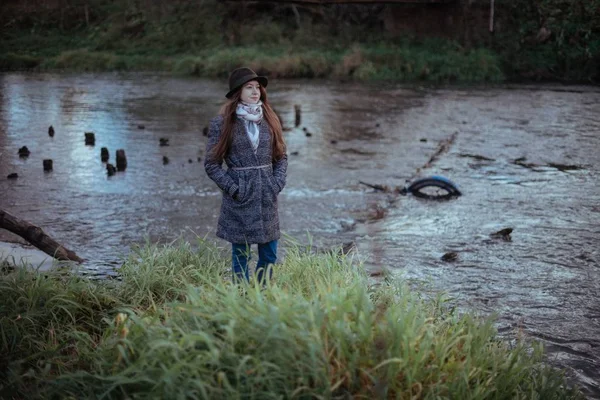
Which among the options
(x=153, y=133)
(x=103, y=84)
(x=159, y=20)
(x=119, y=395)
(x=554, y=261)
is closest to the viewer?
(x=119, y=395)

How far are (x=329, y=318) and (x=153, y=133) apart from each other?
13.1 metres

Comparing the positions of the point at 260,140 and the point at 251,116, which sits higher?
the point at 251,116

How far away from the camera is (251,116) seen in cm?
532

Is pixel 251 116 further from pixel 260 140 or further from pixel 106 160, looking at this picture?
pixel 106 160

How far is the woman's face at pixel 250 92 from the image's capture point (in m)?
5.29

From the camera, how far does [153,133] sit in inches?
645

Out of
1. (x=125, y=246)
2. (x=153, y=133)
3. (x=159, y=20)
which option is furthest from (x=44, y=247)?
(x=159, y=20)

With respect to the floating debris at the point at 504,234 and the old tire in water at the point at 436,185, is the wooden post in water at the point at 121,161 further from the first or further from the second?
the floating debris at the point at 504,234

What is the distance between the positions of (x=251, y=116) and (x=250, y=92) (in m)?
0.16

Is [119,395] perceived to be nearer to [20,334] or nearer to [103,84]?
[20,334]

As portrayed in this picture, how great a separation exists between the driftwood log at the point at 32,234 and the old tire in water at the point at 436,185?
5.16 meters

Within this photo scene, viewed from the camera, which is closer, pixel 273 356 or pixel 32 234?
pixel 273 356

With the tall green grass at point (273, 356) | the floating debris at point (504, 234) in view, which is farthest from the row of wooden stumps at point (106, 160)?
the tall green grass at point (273, 356)

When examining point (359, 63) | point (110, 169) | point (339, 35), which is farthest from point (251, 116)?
point (339, 35)
